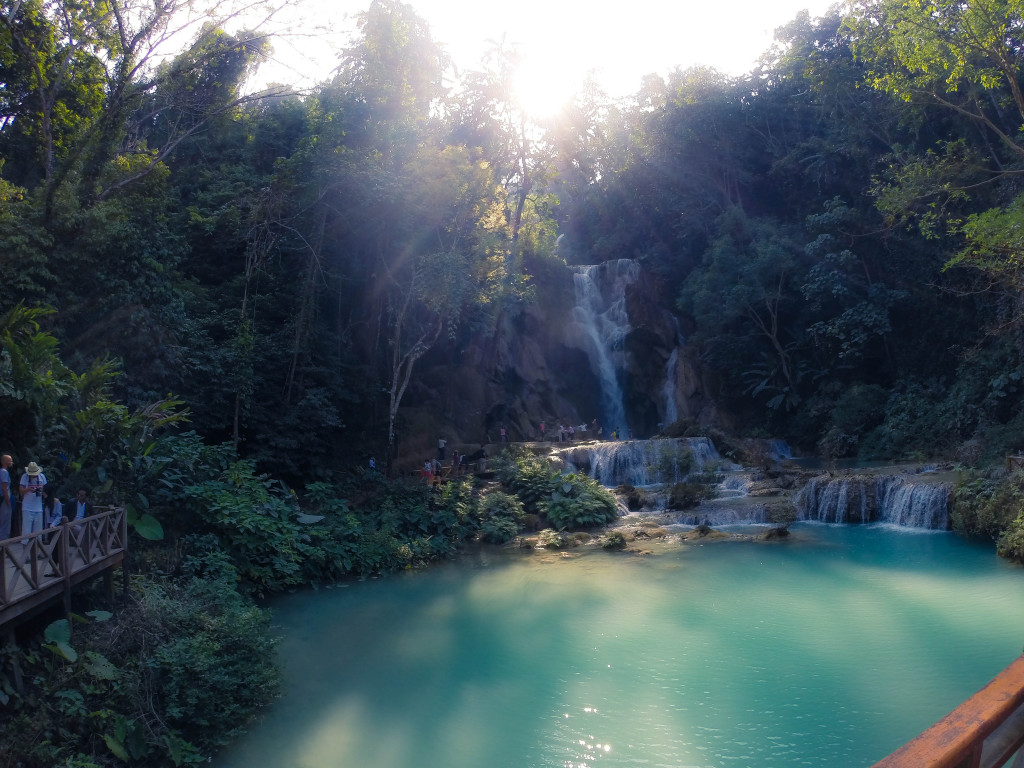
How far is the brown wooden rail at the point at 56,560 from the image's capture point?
693 cm

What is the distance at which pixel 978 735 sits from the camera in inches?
73.4

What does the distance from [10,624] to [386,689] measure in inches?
164

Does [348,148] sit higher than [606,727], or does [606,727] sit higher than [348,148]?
[348,148]

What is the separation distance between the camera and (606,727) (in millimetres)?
7797

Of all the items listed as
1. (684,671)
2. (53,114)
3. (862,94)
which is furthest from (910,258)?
(53,114)

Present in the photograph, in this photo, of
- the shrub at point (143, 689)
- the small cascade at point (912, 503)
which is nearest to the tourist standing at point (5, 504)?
the shrub at point (143, 689)

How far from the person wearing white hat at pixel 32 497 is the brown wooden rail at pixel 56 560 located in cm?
31

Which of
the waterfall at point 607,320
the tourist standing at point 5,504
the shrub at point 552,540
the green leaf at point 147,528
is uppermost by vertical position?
the waterfall at point 607,320

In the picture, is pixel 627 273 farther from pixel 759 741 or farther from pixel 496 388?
pixel 759 741

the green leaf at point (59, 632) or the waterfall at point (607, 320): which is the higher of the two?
the waterfall at point (607, 320)

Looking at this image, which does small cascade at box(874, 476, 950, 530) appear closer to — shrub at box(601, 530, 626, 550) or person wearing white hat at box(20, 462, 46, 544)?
shrub at box(601, 530, 626, 550)

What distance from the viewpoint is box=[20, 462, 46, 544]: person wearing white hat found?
8.45 meters

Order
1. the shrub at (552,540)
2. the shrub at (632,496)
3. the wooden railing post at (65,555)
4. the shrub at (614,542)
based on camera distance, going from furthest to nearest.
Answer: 1. the shrub at (632,496)
2. the shrub at (552,540)
3. the shrub at (614,542)
4. the wooden railing post at (65,555)

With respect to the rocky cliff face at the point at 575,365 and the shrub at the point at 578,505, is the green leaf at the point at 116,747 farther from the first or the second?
the rocky cliff face at the point at 575,365
